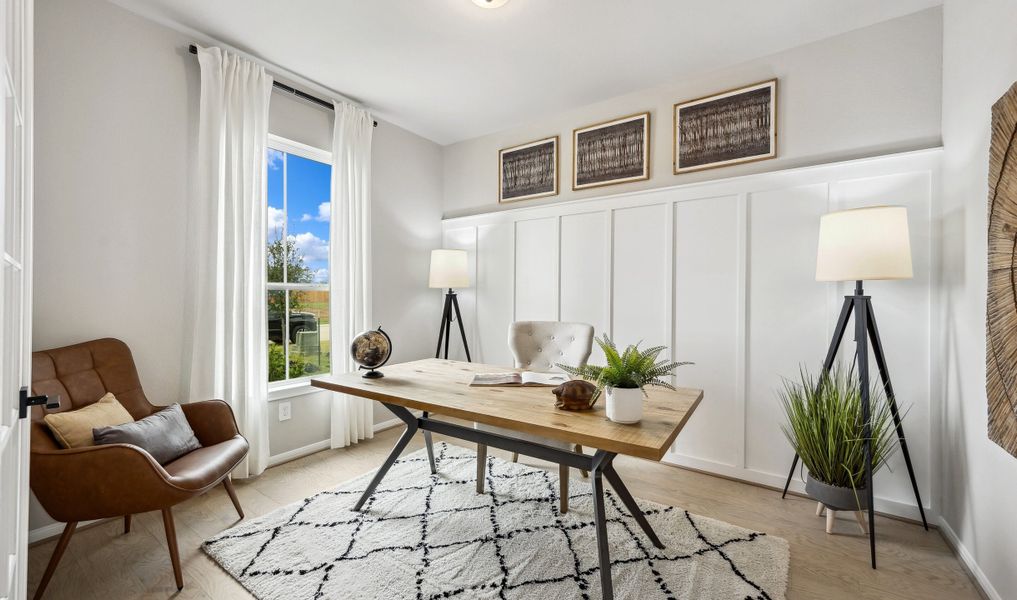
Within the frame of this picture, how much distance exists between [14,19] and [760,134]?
3308 mm

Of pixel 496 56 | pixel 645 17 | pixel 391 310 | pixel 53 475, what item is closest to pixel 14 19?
pixel 53 475

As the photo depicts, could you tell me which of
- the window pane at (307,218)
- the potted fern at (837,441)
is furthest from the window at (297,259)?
the potted fern at (837,441)

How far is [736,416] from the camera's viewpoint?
2861mm

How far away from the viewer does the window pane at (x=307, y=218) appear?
130 inches

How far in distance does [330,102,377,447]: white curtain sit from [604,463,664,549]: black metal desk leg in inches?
87.6

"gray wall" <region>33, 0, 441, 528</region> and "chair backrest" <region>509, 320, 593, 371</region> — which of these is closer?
"gray wall" <region>33, 0, 441, 528</region>

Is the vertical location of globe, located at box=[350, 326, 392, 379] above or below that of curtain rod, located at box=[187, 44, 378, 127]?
below

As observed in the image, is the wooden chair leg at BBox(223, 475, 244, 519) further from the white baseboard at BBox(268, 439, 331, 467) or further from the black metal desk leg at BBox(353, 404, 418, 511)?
the white baseboard at BBox(268, 439, 331, 467)

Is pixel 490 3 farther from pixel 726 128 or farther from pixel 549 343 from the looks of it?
pixel 549 343

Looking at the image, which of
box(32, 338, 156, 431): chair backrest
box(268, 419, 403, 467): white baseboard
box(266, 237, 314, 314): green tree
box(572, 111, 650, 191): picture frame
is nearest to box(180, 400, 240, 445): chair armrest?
box(32, 338, 156, 431): chair backrest

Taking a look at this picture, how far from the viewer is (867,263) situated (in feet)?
6.79

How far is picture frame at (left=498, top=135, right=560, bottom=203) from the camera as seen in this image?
376cm

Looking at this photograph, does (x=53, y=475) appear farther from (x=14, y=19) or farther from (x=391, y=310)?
(x=391, y=310)

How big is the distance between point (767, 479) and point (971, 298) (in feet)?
4.69
